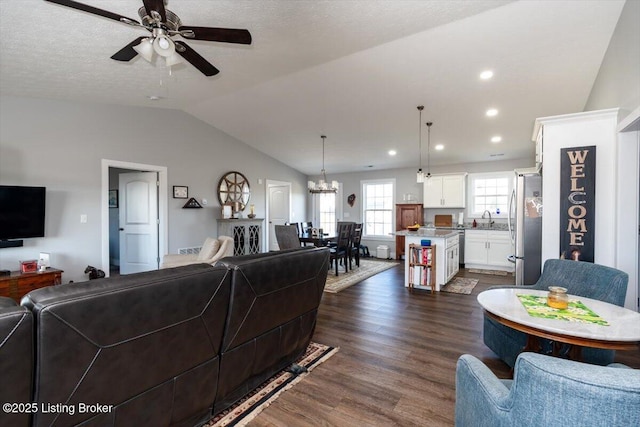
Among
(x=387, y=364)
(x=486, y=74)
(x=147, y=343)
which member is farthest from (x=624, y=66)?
(x=147, y=343)

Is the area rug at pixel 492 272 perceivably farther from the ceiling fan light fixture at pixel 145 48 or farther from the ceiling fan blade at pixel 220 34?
the ceiling fan light fixture at pixel 145 48

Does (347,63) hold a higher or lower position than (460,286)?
higher

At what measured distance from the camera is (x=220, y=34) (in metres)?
2.21

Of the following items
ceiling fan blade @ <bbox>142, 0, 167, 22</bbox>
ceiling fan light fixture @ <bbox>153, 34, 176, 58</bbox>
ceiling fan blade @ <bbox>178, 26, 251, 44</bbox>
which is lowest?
ceiling fan light fixture @ <bbox>153, 34, 176, 58</bbox>

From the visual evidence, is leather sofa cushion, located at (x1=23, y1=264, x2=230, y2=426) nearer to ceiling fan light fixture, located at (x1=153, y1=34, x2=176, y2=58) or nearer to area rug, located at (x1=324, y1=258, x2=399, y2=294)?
ceiling fan light fixture, located at (x1=153, y1=34, x2=176, y2=58)

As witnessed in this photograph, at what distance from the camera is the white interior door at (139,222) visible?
5.46 m

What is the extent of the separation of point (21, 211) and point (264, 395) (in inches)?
151

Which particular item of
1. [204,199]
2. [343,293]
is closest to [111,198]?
[204,199]

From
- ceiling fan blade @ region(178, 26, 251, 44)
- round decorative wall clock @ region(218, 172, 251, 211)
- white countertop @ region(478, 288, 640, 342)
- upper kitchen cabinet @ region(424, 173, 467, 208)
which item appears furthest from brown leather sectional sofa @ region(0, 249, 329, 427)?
upper kitchen cabinet @ region(424, 173, 467, 208)

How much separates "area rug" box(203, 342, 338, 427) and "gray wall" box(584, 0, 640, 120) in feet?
10.6

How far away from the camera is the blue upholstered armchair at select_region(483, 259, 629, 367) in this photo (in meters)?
2.03

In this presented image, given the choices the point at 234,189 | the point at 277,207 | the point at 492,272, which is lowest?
the point at 492,272

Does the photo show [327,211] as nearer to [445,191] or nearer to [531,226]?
[445,191]

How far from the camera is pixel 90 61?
127 inches
